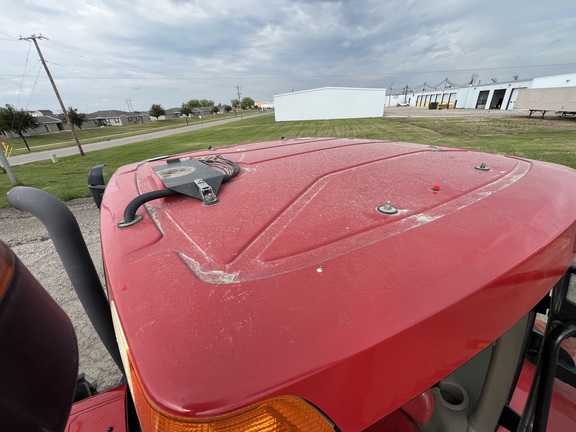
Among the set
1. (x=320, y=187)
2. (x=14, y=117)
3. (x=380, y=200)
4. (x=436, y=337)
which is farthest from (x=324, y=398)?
(x=14, y=117)

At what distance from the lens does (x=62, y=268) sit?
3.59 meters

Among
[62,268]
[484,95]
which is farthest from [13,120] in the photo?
[484,95]

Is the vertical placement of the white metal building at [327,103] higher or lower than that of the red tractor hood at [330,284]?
lower

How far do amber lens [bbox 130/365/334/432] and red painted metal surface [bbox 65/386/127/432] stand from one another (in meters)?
0.66

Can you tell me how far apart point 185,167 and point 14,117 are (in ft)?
154

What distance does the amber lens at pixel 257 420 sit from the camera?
0.47 meters

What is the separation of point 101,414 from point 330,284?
42.8 inches

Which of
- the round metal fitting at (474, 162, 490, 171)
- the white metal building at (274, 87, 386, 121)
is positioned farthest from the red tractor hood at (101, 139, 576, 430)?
the white metal building at (274, 87, 386, 121)

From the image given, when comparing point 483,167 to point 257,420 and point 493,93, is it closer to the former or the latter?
point 257,420

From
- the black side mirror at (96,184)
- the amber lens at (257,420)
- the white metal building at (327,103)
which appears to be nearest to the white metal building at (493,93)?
the white metal building at (327,103)

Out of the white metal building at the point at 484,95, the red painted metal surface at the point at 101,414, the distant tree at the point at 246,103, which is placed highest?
the red painted metal surface at the point at 101,414

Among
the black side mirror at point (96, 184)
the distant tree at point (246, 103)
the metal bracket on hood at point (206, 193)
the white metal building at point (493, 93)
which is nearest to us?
the metal bracket on hood at point (206, 193)

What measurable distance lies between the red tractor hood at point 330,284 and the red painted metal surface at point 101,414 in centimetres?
58

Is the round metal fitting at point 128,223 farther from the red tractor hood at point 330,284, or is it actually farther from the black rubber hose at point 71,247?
the black rubber hose at point 71,247
